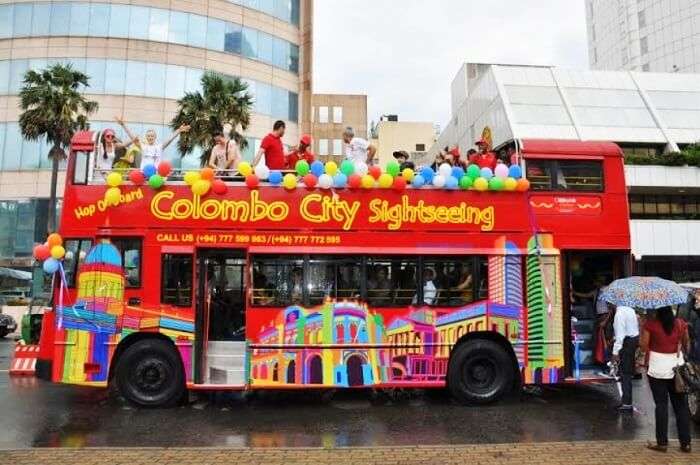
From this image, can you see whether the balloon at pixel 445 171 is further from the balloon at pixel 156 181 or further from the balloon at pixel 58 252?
the balloon at pixel 58 252

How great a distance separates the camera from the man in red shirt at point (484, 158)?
927cm

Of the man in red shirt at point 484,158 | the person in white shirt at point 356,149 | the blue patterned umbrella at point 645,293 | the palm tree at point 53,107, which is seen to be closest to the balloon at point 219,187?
the person in white shirt at point 356,149

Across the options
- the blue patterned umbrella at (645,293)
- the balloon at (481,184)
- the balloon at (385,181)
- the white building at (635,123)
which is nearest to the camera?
the blue patterned umbrella at (645,293)

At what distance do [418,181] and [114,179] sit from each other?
4.66m

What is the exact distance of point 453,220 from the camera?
8.87 meters

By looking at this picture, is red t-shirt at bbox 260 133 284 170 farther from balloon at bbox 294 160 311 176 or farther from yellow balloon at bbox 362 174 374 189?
yellow balloon at bbox 362 174 374 189

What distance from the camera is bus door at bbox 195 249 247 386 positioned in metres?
8.45

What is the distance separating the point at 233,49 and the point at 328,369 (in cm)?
3212

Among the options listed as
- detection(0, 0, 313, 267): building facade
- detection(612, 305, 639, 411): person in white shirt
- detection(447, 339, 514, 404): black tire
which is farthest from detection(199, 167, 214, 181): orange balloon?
detection(0, 0, 313, 267): building facade

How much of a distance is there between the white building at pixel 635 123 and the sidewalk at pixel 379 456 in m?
24.2

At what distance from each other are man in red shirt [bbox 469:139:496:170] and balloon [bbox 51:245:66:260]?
6.67 metres

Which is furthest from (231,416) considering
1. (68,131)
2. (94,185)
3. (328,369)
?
(68,131)

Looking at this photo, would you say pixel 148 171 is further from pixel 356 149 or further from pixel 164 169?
pixel 356 149

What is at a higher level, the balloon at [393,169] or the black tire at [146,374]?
the balloon at [393,169]
